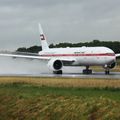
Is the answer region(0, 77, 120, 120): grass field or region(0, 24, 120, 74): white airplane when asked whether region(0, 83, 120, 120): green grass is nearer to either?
region(0, 77, 120, 120): grass field

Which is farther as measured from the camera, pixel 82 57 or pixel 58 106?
pixel 82 57

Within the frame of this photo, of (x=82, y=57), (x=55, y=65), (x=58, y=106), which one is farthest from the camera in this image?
(x=82, y=57)

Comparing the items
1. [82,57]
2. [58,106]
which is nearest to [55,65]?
[82,57]

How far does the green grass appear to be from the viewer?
24.2m

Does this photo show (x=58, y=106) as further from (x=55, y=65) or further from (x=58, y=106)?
(x=55, y=65)

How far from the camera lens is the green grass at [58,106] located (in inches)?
955

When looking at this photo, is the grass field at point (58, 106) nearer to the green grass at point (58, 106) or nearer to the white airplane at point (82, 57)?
the green grass at point (58, 106)

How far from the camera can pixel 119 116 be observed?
22656 millimetres

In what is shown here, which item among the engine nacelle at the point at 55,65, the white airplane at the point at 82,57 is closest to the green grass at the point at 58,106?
the white airplane at the point at 82,57

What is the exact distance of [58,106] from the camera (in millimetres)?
26938

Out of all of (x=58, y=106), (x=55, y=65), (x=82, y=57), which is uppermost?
(x=58, y=106)

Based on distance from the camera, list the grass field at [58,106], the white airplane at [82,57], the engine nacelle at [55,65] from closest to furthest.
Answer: the grass field at [58,106], the white airplane at [82,57], the engine nacelle at [55,65]

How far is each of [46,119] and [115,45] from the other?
458 ft

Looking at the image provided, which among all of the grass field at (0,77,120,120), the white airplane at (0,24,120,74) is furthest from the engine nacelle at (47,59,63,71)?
the grass field at (0,77,120,120)
